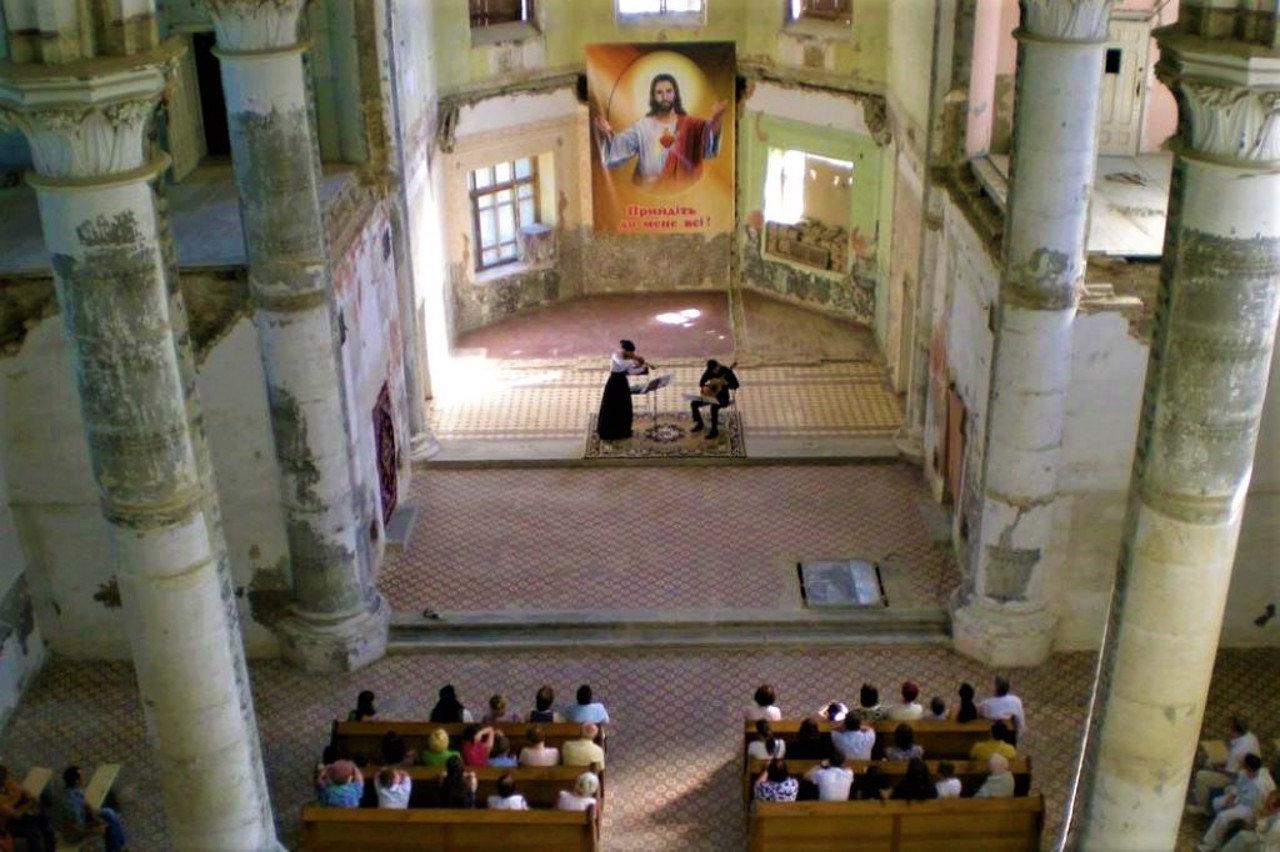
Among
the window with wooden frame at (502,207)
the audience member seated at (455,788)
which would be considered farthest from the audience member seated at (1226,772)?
the window with wooden frame at (502,207)

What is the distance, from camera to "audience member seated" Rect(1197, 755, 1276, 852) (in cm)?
1085

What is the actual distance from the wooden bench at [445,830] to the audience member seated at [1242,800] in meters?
4.40

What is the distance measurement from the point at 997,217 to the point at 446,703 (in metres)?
6.11

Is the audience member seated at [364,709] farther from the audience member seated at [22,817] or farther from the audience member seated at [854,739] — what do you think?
the audience member seated at [854,739]

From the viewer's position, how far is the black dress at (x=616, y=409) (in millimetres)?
17375

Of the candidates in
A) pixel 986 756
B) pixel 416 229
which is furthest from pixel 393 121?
pixel 986 756

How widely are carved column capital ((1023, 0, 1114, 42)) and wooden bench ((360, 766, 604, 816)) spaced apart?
617 cm

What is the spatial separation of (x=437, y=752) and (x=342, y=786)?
0.72 metres

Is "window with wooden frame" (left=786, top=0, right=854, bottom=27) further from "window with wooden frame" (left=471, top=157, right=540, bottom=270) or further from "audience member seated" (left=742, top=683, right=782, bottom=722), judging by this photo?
"audience member seated" (left=742, top=683, right=782, bottom=722)

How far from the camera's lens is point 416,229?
673 inches

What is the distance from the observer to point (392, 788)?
10.6 m

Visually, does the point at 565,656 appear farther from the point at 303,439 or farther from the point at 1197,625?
the point at 1197,625

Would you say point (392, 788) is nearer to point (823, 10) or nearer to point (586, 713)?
point (586, 713)

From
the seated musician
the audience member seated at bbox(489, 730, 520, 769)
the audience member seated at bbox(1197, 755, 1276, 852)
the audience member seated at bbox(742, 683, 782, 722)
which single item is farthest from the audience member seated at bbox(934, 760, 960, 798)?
the seated musician
